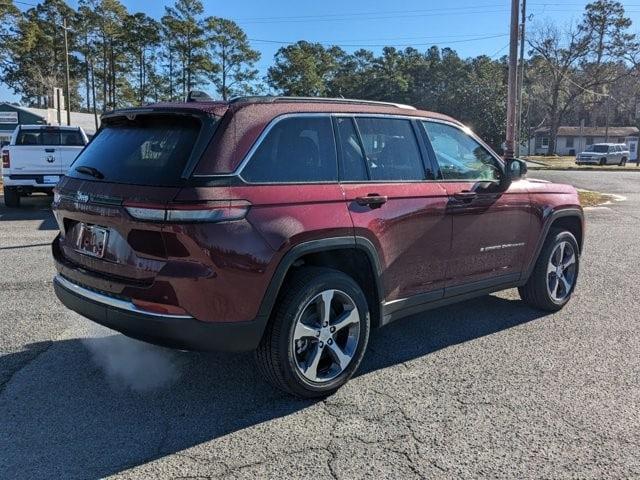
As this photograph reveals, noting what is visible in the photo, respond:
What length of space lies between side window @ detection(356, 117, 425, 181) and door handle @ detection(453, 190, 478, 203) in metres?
0.35

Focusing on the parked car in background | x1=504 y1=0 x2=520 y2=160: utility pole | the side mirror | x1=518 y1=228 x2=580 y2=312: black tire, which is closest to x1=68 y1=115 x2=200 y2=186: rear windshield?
the side mirror

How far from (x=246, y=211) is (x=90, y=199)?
1036 millimetres

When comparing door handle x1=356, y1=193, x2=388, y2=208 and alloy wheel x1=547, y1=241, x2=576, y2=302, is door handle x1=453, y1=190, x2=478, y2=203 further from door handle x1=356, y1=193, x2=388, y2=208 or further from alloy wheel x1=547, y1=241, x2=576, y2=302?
alloy wheel x1=547, y1=241, x2=576, y2=302

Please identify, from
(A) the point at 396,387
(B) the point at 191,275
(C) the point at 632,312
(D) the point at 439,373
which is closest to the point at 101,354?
(B) the point at 191,275

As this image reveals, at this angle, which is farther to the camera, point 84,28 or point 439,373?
point 84,28

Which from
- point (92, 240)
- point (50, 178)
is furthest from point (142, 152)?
point (50, 178)

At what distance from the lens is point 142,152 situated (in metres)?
3.60

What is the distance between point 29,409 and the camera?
3.56m

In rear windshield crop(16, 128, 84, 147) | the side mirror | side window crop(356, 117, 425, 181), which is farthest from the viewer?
rear windshield crop(16, 128, 84, 147)

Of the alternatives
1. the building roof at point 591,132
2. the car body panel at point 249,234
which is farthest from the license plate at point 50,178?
the building roof at point 591,132

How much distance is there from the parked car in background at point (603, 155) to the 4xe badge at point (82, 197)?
160ft

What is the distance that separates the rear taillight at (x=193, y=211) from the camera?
123 inches

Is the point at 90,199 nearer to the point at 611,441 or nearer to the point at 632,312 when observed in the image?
the point at 611,441

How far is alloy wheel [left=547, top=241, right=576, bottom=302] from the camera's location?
5.58 meters
